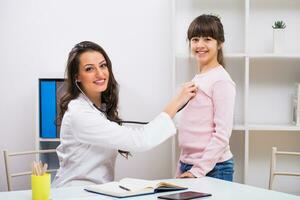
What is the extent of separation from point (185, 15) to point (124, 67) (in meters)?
0.55

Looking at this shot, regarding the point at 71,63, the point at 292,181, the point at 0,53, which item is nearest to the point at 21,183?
the point at 0,53

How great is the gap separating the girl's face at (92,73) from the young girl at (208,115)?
0.49 metres

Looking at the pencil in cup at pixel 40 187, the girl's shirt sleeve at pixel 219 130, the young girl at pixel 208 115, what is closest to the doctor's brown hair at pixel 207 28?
the young girl at pixel 208 115

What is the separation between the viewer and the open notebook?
1960mm

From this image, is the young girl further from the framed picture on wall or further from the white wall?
the framed picture on wall

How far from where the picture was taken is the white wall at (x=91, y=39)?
357 centimetres

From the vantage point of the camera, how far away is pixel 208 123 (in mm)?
2590

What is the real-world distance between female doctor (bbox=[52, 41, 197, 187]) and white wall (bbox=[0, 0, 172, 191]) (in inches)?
39.4

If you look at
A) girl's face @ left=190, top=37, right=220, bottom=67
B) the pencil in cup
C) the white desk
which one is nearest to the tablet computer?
the white desk

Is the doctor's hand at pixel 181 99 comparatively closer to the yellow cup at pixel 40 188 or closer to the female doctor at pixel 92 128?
the female doctor at pixel 92 128

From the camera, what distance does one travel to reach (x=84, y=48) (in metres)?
2.49

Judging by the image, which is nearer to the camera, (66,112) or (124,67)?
(66,112)

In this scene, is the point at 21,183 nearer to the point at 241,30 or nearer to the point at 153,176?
the point at 153,176

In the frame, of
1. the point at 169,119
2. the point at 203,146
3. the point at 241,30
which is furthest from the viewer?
the point at 241,30
